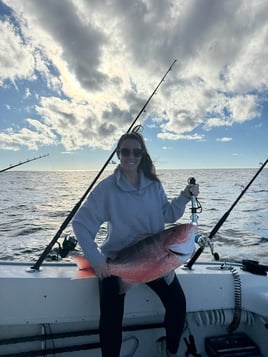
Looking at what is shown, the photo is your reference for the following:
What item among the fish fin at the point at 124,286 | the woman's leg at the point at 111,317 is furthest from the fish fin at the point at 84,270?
the fish fin at the point at 124,286

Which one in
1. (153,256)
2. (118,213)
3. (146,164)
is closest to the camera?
(153,256)

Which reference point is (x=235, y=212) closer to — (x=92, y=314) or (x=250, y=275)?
(x=250, y=275)

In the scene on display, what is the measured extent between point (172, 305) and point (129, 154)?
126 centimetres

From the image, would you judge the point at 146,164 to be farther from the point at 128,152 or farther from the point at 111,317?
the point at 111,317

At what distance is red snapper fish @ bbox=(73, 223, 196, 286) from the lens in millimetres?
2170

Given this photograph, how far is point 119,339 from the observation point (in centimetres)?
231

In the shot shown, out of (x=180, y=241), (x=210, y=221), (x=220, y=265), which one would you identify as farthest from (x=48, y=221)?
(x=180, y=241)

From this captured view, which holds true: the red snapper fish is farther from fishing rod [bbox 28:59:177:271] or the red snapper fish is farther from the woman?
fishing rod [bbox 28:59:177:271]

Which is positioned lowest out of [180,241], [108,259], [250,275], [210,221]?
[210,221]

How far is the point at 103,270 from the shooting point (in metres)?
2.24

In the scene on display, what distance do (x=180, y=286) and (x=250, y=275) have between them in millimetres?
864

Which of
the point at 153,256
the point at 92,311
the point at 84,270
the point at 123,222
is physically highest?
the point at 123,222

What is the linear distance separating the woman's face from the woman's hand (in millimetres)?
801

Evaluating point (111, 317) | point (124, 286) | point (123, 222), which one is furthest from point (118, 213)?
point (111, 317)
